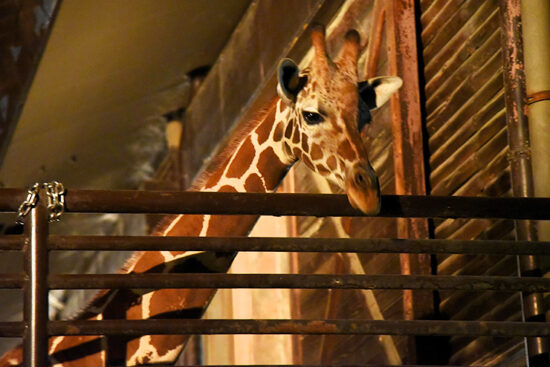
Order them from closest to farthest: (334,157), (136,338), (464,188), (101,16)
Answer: (334,157) → (136,338) → (464,188) → (101,16)

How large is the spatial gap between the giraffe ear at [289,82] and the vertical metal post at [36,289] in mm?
1537

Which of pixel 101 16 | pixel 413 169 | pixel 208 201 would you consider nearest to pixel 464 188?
pixel 413 169

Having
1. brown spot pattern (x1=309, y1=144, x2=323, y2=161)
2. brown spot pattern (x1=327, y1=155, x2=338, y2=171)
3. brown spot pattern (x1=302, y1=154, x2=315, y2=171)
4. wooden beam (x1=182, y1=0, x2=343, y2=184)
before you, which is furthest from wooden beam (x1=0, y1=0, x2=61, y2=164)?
brown spot pattern (x1=327, y1=155, x2=338, y2=171)

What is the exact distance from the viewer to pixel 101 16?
29.7 ft

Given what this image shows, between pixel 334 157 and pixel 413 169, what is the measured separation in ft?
4.23

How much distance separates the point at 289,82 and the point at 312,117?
23 cm

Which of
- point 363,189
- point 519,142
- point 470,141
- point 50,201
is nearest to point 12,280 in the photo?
point 50,201

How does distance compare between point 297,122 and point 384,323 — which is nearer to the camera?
point 384,323

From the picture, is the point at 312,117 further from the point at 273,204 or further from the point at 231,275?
the point at 231,275

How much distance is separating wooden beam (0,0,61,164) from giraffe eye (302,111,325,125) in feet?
10.6

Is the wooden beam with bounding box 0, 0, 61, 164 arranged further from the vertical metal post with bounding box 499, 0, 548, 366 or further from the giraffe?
the vertical metal post with bounding box 499, 0, 548, 366

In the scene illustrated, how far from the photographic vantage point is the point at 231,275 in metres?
4.70

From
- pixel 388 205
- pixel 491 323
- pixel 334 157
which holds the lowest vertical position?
pixel 491 323

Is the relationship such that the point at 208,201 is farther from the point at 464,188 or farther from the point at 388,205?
the point at 464,188
